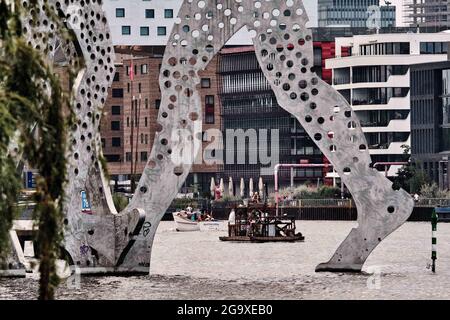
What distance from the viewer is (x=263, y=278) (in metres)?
39.9

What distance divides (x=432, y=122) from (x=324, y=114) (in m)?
85.9

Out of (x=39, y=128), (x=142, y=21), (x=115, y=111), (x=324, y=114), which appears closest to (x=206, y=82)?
(x=115, y=111)

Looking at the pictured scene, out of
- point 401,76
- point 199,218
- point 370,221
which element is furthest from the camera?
point 401,76

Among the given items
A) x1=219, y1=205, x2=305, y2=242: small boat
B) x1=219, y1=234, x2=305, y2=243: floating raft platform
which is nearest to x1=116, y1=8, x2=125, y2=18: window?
x1=219, y1=205, x2=305, y2=242: small boat

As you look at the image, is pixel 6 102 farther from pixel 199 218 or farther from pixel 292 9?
pixel 199 218

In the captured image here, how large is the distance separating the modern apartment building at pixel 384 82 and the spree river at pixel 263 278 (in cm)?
6741

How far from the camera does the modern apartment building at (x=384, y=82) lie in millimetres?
128875

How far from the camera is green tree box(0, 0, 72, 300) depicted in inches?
731

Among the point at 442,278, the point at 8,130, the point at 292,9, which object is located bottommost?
the point at 442,278

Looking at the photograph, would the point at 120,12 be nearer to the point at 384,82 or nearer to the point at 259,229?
the point at 384,82
